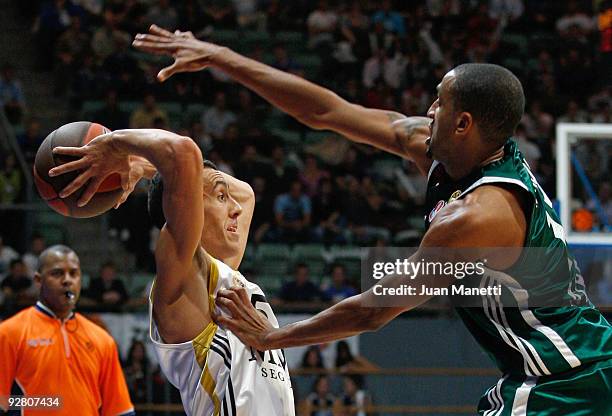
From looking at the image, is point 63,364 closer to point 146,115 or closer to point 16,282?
point 16,282

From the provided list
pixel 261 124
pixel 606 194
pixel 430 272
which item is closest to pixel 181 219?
pixel 430 272

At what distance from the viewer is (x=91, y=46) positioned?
11.6 metres

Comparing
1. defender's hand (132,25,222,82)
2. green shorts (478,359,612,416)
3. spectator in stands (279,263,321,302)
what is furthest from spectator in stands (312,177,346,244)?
green shorts (478,359,612,416)

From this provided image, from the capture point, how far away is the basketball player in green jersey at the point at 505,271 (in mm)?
2912

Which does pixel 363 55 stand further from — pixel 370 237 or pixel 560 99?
pixel 370 237

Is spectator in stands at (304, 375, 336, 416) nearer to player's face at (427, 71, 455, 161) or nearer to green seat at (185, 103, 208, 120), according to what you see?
green seat at (185, 103, 208, 120)

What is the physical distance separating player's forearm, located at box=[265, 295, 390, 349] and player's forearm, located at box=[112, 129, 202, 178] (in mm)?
664

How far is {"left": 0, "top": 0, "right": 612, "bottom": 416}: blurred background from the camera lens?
8.39 m

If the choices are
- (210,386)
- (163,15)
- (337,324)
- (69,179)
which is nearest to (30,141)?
(163,15)

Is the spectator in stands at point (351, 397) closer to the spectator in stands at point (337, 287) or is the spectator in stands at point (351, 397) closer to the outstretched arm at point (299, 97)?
the spectator in stands at point (337, 287)

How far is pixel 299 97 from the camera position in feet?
12.5

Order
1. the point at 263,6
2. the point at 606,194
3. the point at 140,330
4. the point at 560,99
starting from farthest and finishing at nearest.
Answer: the point at 263,6
the point at 560,99
the point at 140,330
the point at 606,194

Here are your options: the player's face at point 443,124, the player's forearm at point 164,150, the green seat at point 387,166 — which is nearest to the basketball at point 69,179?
the player's forearm at point 164,150

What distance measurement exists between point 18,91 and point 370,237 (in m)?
4.61
